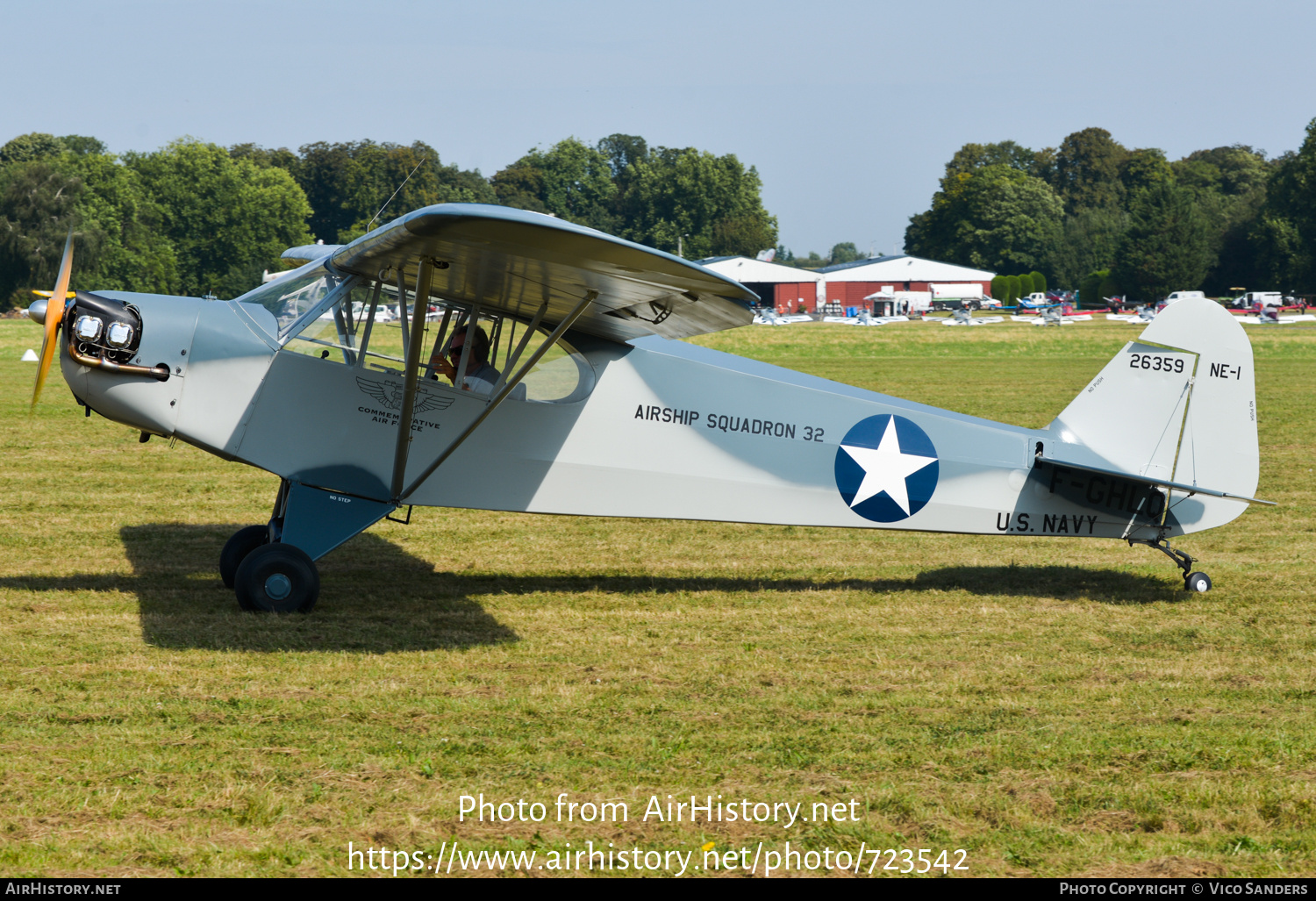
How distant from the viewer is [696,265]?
5.62 meters

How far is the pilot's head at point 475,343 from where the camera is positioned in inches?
294

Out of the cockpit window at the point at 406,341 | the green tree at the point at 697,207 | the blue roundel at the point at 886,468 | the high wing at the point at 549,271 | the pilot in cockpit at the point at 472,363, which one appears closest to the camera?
the high wing at the point at 549,271

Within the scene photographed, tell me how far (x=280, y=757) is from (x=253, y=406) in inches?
115

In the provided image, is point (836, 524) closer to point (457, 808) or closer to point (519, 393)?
point (519, 393)

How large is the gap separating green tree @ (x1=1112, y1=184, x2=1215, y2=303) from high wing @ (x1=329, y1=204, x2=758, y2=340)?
3937 inches

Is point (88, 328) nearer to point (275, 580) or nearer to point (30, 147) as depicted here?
point (275, 580)

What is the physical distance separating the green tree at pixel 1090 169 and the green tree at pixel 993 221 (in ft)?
47.1

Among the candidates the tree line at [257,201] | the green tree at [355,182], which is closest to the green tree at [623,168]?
the tree line at [257,201]

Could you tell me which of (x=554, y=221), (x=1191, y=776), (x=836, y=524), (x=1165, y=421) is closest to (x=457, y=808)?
(x=554, y=221)

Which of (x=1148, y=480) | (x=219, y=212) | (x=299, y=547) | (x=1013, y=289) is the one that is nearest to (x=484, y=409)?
(x=299, y=547)

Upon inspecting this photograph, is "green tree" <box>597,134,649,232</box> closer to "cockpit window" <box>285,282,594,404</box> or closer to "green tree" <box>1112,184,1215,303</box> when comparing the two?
"green tree" <box>1112,184,1215,303</box>

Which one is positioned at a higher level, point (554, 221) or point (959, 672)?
point (554, 221)

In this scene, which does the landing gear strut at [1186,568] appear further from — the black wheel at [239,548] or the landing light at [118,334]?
the landing light at [118,334]

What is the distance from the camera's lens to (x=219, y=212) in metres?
92.2
